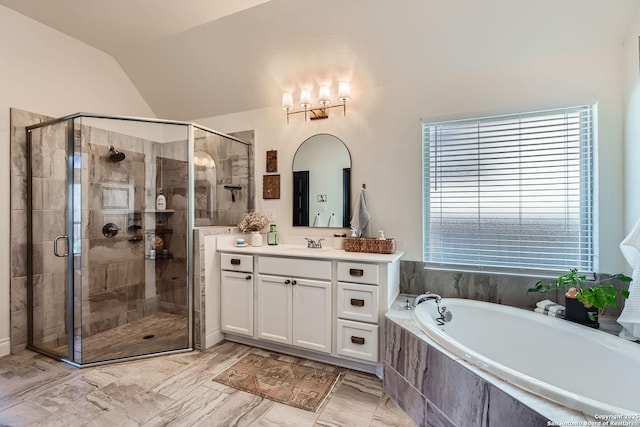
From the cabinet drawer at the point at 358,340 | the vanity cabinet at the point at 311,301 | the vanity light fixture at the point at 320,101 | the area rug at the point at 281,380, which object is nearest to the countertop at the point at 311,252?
the vanity cabinet at the point at 311,301

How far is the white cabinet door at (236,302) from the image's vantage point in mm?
2516

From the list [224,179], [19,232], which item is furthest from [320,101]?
[19,232]

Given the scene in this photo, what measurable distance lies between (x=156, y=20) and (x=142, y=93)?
119 cm

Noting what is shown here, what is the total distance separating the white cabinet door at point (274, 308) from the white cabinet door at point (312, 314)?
0.21 ft

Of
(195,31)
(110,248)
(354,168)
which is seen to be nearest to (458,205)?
(354,168)

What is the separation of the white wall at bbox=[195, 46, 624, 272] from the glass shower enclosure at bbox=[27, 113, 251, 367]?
0.85 metres

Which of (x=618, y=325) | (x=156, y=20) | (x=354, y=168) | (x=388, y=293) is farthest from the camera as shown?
(x=354, y=168)

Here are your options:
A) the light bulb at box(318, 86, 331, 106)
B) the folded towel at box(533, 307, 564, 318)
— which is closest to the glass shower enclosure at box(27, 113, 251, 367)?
the light bulb at box(318, 86, 331, 106)

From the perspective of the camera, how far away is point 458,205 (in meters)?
2.41

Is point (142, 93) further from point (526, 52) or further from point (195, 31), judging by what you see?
point (526, 52)

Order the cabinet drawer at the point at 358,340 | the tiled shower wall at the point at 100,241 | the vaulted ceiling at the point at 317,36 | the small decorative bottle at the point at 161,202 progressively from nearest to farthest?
the vaulted ceiling at the point at 317,36 → the cabinet drawer at the point at 358,340 → the tiled shower wall at the point at 100,241 → the small decorative bottle at the point at 161,202

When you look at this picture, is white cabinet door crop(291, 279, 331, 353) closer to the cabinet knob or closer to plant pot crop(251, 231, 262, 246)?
the cabinet knob

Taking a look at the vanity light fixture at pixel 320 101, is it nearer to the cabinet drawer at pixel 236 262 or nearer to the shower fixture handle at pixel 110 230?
the cabinet drawer at pixel 236 262

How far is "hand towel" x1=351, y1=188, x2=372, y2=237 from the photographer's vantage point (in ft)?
8.52
